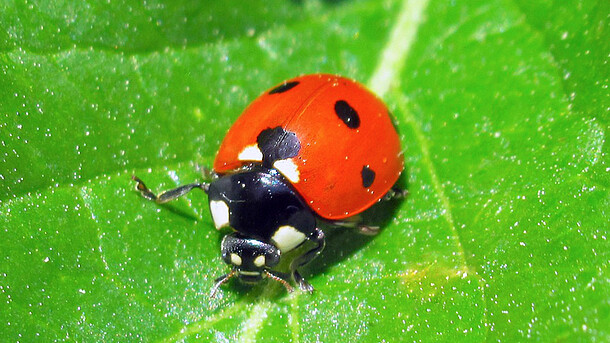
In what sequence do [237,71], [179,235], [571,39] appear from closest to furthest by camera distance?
[179,235] < [571,39] < [237,71]

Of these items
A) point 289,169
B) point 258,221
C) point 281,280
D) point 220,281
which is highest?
point 289,169

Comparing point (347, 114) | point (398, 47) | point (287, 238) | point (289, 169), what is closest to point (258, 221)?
point (287, 238)

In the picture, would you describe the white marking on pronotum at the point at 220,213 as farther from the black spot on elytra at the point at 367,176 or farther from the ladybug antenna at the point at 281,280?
the black spot on elytra at the point at 367,176

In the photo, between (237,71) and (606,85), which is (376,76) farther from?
(606,85)

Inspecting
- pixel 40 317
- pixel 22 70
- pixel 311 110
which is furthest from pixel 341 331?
pixel 22 70

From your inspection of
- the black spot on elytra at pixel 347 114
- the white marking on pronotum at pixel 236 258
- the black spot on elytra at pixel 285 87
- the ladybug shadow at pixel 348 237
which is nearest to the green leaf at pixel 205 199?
the ladybug shadow at pixel 348 237

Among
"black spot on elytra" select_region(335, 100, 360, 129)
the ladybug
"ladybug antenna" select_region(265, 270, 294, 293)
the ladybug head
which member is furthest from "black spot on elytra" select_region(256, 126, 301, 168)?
"ladybug antenna" select_region(265, 270, 294, 293)

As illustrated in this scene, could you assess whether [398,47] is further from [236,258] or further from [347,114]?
[236,258]
